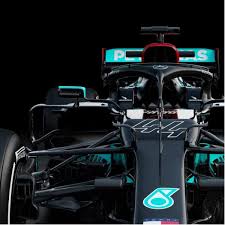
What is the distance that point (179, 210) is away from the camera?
3.28 meters

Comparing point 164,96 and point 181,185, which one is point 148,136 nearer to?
point 181,185

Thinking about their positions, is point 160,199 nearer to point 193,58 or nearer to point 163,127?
point 163,127

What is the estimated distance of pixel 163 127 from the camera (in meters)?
3.84

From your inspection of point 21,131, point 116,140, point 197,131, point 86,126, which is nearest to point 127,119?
point 116,140

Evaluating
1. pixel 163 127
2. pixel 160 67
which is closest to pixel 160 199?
pixel 163 127

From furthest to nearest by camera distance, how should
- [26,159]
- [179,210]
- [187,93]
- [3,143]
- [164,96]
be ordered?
[164,96]
[187,93]
[26,159]
[3,143]
[179,210]

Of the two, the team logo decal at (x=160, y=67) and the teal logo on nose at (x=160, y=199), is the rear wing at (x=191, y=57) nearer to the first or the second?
the team logo decal at (x=160, y=67)

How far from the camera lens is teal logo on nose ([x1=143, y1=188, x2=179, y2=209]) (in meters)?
3.29

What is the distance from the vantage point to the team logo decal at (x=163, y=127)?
378 centimetres

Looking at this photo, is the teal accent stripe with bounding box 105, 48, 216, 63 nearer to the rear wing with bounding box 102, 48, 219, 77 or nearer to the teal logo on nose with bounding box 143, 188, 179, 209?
the rear wing with bounding box 102, 48, 219, 77

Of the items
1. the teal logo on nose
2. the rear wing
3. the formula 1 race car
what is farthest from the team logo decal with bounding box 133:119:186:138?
the rear wing

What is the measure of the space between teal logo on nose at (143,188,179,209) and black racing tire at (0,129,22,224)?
833mm

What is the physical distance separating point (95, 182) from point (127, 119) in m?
0.85

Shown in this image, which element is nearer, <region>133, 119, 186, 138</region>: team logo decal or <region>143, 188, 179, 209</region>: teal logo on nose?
<region>143, 188, 179, 209</region>: teal logo on nose
